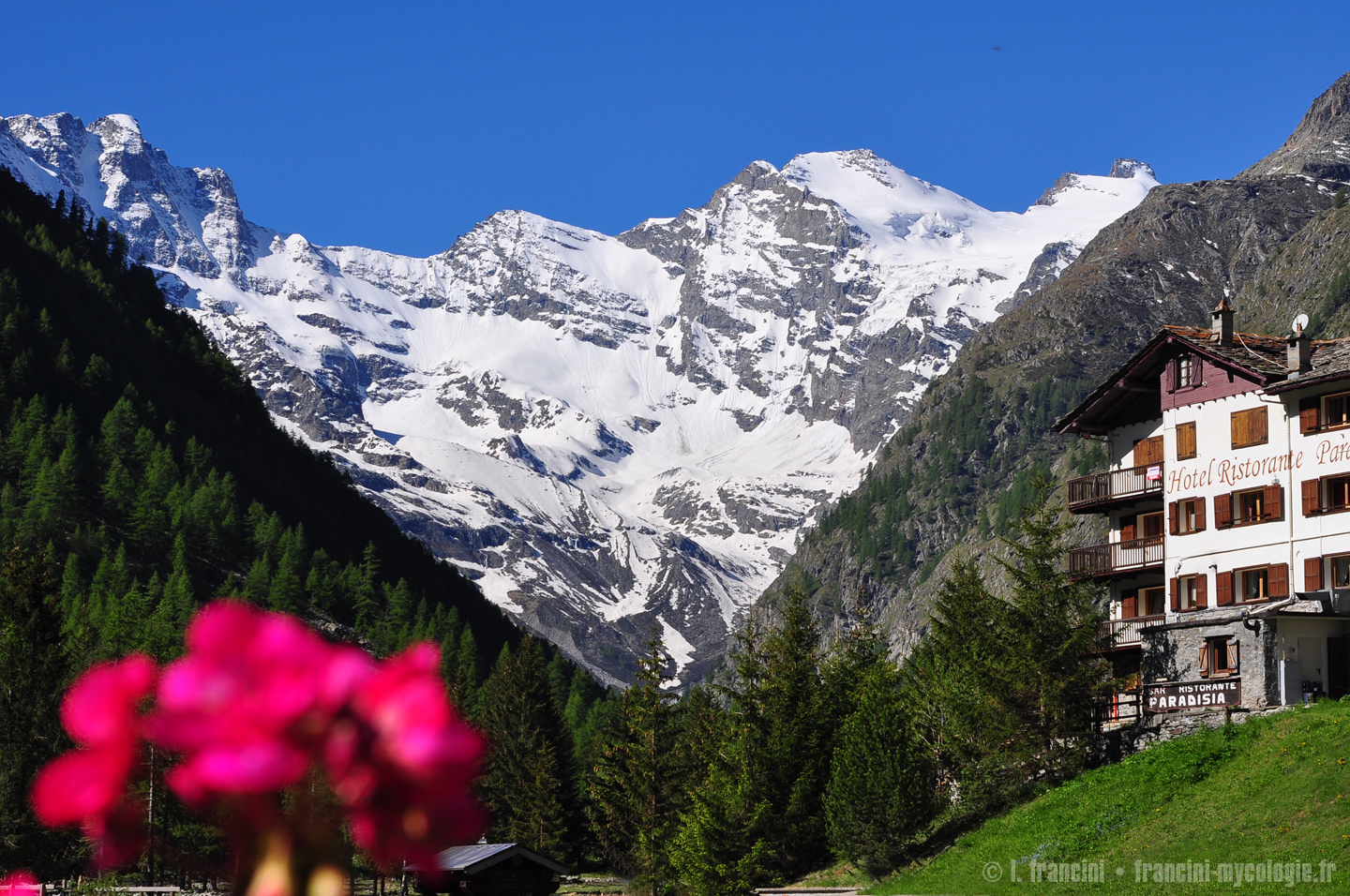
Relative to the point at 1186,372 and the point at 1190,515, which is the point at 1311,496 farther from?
the point at 1186,372

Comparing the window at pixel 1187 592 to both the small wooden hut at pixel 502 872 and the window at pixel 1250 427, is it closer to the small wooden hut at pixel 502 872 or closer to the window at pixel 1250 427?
the window at pixel 1250 427

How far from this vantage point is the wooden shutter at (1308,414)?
6091 centimetres

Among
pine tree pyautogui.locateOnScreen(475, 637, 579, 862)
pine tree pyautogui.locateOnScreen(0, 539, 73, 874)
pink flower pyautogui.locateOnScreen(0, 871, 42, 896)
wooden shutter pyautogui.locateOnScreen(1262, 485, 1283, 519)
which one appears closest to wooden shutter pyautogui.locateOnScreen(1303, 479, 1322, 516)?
wooden shutter pyautogui.locateOnScreen(1262, 485, 1283, 519)

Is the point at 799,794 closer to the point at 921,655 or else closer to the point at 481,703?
the point at 921,655

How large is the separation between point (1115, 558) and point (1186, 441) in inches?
292

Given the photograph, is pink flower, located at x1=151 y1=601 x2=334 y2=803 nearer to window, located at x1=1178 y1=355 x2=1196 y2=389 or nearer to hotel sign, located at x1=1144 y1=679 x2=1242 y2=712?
hotel sign, located at x1=1144 y1=679 x2=1242 y2=712

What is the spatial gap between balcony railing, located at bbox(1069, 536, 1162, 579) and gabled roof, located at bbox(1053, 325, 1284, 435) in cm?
612

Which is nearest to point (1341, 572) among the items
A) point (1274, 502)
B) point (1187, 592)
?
point (1274, 502)

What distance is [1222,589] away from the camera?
211 ft

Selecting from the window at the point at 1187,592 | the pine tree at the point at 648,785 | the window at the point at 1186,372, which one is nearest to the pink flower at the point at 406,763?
the window at the point at 1187,592

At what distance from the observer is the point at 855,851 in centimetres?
6272

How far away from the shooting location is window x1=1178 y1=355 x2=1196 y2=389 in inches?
2653

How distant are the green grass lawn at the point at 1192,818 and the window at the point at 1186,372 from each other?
18104mm

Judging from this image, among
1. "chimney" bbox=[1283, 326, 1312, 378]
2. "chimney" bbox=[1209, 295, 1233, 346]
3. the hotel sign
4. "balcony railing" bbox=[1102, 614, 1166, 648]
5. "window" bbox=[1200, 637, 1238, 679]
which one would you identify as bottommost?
the hotel sign
